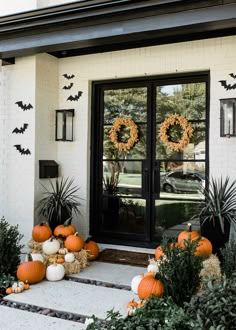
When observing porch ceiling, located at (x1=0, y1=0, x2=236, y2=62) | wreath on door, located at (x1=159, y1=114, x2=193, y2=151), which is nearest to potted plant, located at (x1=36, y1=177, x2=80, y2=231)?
wreath on door, located at (x1=159, y1=114, x2=193, y2=151)

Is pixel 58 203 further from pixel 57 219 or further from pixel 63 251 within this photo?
pixel 63 251

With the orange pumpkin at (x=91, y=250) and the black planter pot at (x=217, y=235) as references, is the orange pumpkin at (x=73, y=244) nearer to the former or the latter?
the orange pumpkin at (x=91, y=250)

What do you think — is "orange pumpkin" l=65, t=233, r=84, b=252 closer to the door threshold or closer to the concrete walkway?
the concrete walkway

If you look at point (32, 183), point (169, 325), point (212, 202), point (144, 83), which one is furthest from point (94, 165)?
point (169, 325)

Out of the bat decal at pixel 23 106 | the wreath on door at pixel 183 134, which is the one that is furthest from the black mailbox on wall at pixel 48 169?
the wreath on door at pixel 183 134

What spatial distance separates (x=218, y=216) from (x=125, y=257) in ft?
4.61

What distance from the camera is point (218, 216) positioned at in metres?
3.93

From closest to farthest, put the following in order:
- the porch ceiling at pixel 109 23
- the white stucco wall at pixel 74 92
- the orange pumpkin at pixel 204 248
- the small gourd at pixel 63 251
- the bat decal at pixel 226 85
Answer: the porch ceiling at pixel 109 23
the orange pumpkin at pixel 204 248
the small gourd at pixel 63 251
the bat decal at pixel 226 85
the white stucco wall at pixel 74 92

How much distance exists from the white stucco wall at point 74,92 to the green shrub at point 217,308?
2308 mm

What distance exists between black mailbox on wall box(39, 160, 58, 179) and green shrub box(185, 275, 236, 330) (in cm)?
315

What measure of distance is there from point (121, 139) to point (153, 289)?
2609 mm

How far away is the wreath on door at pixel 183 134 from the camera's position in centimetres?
474

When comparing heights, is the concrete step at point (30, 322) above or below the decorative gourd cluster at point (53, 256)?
below

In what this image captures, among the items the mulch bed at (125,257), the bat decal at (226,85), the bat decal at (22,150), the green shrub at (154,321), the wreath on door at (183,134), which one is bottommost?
the mulch bed at (125,257)
